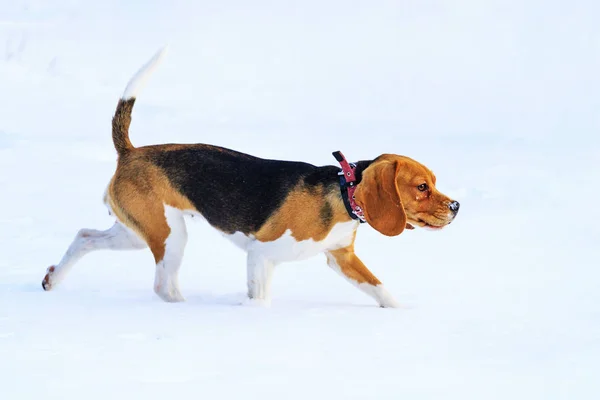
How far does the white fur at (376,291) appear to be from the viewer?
19.0 ft

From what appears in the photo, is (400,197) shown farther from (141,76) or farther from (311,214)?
(141,76)

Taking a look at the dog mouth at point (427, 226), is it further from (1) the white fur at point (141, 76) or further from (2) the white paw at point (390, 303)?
(1) the white fur at point (141, 76)

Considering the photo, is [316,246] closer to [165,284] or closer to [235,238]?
[235,238]

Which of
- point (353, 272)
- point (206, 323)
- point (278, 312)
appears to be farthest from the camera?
point (353, 272)

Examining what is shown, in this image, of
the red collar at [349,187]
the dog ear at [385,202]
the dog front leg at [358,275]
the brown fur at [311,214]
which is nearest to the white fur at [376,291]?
the dog front leg at [358,275]

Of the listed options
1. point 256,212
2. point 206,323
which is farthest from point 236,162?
point 206,323

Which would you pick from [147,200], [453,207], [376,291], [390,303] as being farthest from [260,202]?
[453,207]

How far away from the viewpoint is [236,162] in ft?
18.8

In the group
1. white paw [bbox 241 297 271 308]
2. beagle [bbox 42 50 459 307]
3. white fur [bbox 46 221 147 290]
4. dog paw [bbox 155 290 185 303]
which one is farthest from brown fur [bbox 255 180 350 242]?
white fur [bbox 46 221 147 290]

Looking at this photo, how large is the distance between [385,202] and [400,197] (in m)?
0.10

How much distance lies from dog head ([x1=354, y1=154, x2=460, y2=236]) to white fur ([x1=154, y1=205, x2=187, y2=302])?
1.18 m

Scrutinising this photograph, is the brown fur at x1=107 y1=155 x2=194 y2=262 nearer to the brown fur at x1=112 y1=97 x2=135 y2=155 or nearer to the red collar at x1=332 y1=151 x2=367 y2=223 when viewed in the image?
the brown fur at x1=112 y1=97 x2=135 y2=155

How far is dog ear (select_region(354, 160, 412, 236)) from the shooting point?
5191 millimetres

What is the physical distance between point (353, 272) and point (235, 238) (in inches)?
31.1
